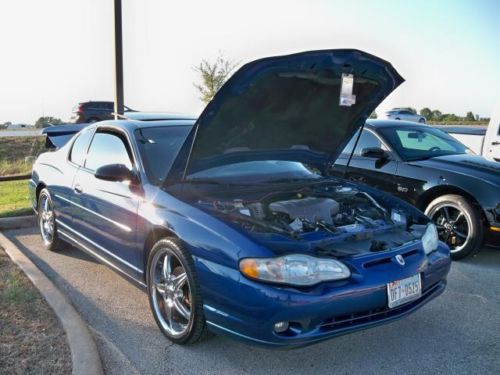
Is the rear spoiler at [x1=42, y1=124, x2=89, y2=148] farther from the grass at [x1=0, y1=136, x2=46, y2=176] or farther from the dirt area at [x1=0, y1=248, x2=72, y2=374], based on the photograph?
the grass at [x1=0, y1=136, x2=46, y2=176]

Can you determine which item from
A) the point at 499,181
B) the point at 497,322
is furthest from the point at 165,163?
the point at 499,181

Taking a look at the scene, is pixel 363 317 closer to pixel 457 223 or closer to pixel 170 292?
pixel 170 292

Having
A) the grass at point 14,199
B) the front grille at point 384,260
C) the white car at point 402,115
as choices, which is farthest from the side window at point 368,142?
the white car at point 402,115

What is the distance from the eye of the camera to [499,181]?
5.22m

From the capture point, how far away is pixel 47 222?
221 inches

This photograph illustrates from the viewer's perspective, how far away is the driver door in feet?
12.4

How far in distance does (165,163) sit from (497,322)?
2862 mm

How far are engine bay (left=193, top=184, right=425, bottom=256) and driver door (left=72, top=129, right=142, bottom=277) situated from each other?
2.42 ft

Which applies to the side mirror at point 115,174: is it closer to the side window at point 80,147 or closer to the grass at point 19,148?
the side window at point 80,147

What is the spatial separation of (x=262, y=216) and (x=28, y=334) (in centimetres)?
179

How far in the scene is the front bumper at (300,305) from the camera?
2.72 m

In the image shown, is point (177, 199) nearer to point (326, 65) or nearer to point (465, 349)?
point (326, 65)

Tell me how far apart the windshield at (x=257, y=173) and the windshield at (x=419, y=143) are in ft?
6.96

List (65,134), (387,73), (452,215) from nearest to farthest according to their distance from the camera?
(387,73) < (452,215) < (65,134)
